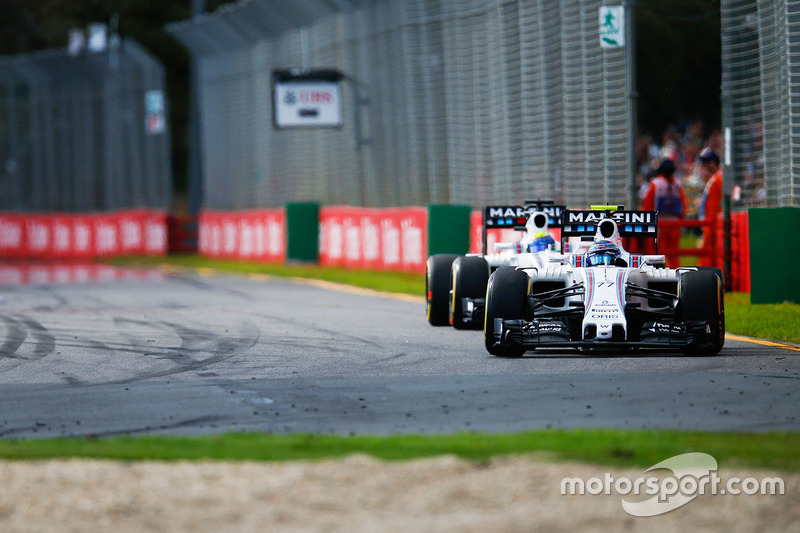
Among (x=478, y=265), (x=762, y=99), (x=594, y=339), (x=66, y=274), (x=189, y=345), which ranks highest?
(x=762, y=99)

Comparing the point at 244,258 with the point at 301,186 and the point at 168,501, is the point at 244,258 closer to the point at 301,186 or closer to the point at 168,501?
the point at 301,186

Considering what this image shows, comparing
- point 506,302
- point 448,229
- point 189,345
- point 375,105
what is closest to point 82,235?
point 375,105

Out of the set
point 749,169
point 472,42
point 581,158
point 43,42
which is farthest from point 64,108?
point 749,169

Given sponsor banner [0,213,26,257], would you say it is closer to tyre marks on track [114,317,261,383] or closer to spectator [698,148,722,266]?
spectator [698,148,722,266]

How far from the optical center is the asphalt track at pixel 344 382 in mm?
8508

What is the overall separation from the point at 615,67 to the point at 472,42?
4.58 metres

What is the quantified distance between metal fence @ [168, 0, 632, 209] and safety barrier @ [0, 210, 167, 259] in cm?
310

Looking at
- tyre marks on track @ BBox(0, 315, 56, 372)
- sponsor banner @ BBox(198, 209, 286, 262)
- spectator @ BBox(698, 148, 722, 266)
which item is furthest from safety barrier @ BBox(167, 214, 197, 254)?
tyre marks on track @ BBox(0, 315, 56, 372)

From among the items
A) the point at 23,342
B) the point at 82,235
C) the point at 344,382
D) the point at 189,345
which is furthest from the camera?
the point at 82,235

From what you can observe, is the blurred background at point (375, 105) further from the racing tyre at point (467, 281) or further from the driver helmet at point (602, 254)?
the driver helmet at point (602, 254)

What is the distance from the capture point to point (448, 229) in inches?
904

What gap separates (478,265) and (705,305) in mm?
3121

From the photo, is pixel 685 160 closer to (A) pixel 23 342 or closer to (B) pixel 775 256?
(B) pixel 775 256

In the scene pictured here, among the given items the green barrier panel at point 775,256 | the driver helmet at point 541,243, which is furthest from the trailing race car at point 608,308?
the green barrier panel at point 775,256
